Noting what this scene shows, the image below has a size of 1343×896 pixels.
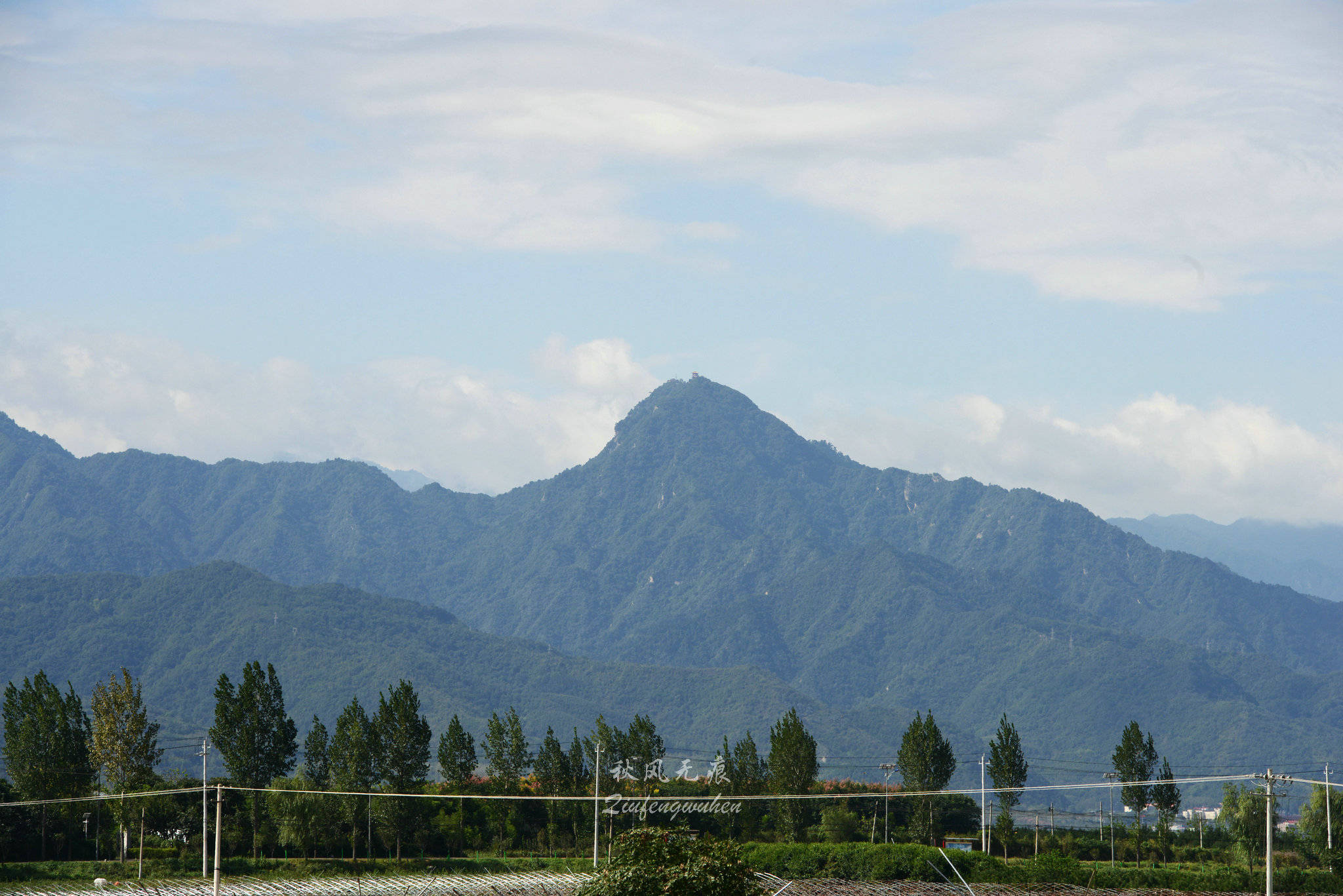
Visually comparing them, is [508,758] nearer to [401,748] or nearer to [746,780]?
[401,748]

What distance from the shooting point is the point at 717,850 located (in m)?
48.6

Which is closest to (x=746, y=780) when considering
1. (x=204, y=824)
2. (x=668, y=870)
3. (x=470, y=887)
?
(x=470, y=887)

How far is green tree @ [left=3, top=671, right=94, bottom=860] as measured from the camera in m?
106

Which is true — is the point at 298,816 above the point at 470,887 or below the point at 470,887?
above

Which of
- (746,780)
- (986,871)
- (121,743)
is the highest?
(121,743)

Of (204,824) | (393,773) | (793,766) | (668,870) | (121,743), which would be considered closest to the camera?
(668,870)

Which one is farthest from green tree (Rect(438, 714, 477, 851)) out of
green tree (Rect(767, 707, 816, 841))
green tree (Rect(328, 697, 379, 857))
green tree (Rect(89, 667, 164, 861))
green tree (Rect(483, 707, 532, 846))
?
green tree (Rect(767, 707, 816, 841))

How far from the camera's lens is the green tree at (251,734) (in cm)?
11194

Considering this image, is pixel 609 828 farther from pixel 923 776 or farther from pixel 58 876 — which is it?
pixel 58 876

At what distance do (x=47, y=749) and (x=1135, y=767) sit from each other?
96.6 meters

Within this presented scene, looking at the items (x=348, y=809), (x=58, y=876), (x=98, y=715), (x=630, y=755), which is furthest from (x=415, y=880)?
(x=630, y=755)

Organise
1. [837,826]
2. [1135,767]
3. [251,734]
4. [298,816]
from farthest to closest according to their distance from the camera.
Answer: [1135,767] → [837,826] → [251,734] → [298,816]

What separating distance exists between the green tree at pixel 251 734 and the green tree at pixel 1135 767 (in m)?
74.1

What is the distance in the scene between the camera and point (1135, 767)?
448 ft
